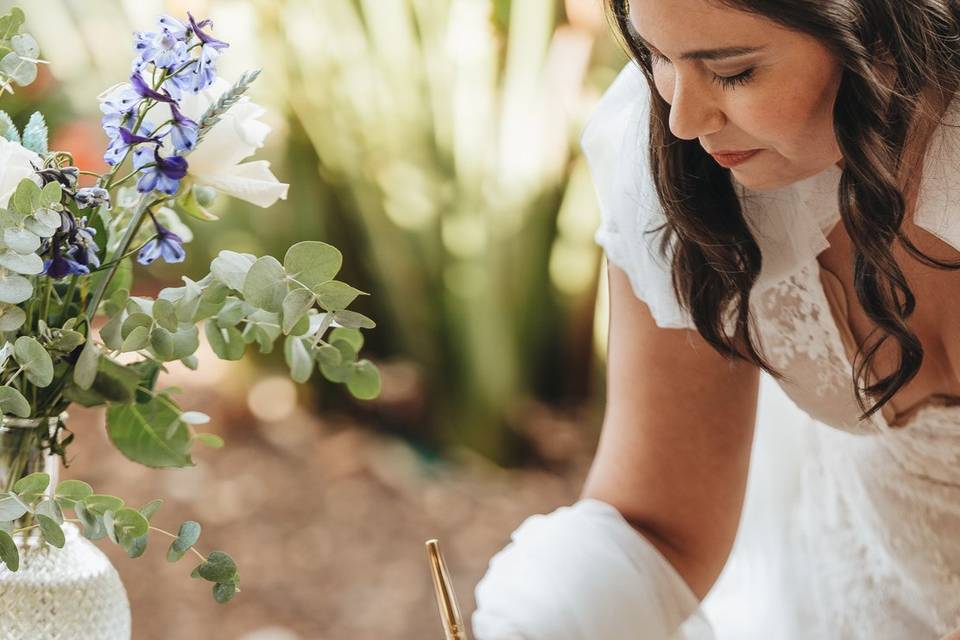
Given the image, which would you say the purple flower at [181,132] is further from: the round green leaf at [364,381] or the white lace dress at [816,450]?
the white lace dress at [816,450]

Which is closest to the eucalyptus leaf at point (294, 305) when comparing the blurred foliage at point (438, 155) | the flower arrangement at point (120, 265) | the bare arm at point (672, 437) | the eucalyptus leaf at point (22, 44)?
the flower arrangement at point (120, 265)

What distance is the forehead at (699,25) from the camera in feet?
2.40

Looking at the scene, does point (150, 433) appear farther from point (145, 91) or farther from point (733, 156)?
point (733, 156)

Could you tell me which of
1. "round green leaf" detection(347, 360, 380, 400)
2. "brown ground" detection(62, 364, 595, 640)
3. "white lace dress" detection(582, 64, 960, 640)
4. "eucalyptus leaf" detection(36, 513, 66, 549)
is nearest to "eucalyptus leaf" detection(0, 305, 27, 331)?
"eucalyptus leaf" detection(36, 513, 66, 549)

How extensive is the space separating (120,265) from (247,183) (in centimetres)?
11

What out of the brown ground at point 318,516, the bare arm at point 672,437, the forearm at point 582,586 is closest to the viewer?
the forearm at point 582,586

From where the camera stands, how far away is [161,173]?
2.16ft

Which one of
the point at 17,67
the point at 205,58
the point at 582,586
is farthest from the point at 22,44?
the point at 582,586

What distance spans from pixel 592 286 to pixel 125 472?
3.15ft

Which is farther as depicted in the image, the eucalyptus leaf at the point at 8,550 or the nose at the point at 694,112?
the nose at the point at 694,112

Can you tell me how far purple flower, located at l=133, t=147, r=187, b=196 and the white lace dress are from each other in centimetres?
44

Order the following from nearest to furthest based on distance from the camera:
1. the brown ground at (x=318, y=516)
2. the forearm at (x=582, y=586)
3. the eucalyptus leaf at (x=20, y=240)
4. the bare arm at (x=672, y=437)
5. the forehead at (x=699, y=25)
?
the eucalyptus leaf at (x=20, y=240) < the forehead at (x=699, y=25) < the forearm at (x=582, y=586) < the bare arm at (x=672, y=437) < the brown ground at (x=318, y=516)

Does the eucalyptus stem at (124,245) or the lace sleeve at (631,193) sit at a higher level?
the eucalyptus stem at (124,245)

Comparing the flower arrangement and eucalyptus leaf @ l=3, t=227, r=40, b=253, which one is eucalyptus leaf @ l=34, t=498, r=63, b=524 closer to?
the flower arrangement
